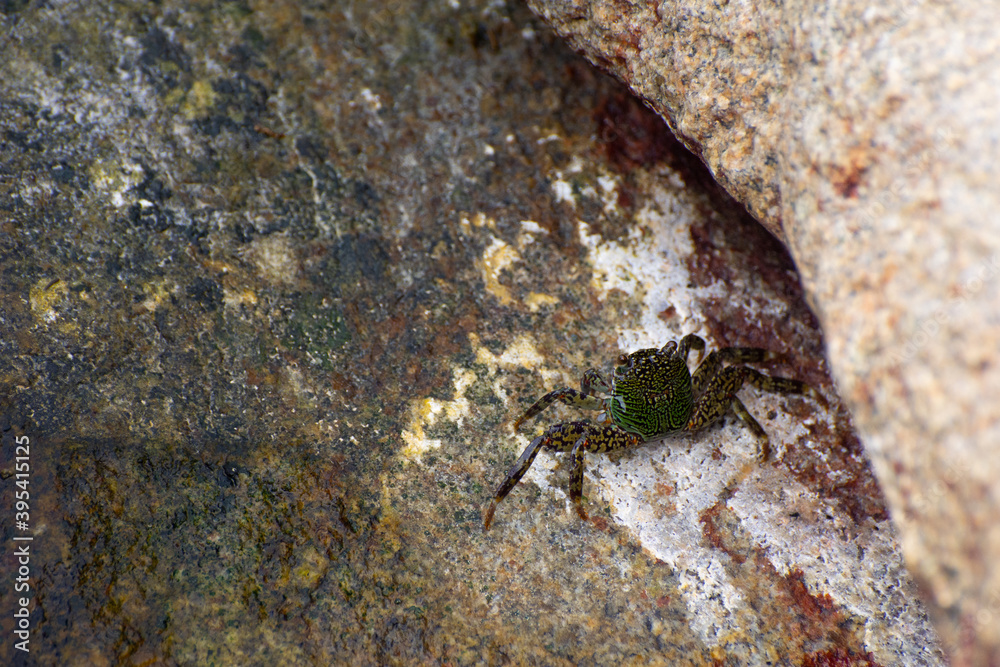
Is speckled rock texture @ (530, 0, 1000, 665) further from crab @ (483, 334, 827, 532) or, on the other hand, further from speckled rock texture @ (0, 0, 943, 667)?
speckled rock texture @ (0, 0, 943, 667)

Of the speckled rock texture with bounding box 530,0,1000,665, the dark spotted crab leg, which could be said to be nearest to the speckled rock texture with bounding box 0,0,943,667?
the dark spotted crab leg

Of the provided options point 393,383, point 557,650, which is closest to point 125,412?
point 393,383

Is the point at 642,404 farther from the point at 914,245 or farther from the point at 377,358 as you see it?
the point at 914,245

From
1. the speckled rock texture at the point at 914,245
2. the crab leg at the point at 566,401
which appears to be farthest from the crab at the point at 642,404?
the speckled rock texture at the point at 914,245

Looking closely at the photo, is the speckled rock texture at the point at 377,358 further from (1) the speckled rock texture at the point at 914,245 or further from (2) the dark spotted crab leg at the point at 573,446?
(1) the speckled rock texture at the point at 914,245

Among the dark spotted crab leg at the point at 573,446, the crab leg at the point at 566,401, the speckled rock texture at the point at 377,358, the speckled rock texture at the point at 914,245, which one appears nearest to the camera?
the speckled rock texture at the point at 914,245

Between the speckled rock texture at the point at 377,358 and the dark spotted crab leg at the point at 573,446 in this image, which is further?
the dark spotted crab leg at the point at 573,446

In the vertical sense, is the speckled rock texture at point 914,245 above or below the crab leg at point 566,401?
above
